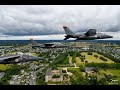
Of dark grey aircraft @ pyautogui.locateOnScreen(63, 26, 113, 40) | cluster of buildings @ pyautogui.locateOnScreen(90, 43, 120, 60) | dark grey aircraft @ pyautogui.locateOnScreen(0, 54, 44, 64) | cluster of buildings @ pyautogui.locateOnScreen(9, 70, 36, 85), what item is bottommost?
cluster of buildings @ pyautogui.locateOnScreen(9, 70, 36, 85)

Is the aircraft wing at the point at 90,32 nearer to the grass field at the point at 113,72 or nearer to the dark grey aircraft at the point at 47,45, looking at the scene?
the dark grey aircraft at the point at 47,45

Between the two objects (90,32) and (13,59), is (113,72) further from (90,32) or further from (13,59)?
(13,59)

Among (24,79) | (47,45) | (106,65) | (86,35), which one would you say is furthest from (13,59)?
(106,65)

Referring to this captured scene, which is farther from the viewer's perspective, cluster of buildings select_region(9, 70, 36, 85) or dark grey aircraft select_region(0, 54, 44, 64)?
dark grey aircraft select_region(0, 54, 44, 64)

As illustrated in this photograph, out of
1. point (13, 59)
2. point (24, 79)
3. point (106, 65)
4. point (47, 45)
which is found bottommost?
point (24, 79)

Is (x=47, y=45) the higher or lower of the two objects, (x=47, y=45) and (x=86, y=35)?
the lower

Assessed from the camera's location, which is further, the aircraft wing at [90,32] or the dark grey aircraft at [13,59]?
the dark grey aircraft at [13,59]

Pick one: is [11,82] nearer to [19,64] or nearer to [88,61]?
[19,64]

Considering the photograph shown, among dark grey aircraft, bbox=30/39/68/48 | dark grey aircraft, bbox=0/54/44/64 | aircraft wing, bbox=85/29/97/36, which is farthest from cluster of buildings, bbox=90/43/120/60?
dark grey aircraft, bbox=0/54/44/64

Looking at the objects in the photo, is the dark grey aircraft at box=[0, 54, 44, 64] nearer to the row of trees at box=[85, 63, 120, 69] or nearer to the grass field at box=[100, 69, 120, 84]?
the row of trees at box=[85, 63, 120, 69]

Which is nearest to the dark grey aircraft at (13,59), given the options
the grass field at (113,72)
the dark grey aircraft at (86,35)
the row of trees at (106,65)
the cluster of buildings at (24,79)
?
the cluster of buildings at (24,79)

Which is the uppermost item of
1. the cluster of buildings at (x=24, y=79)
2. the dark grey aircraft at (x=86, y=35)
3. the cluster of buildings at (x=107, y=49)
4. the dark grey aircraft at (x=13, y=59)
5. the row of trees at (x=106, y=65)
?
the dark grey aircraft at (x=86, y=35)
